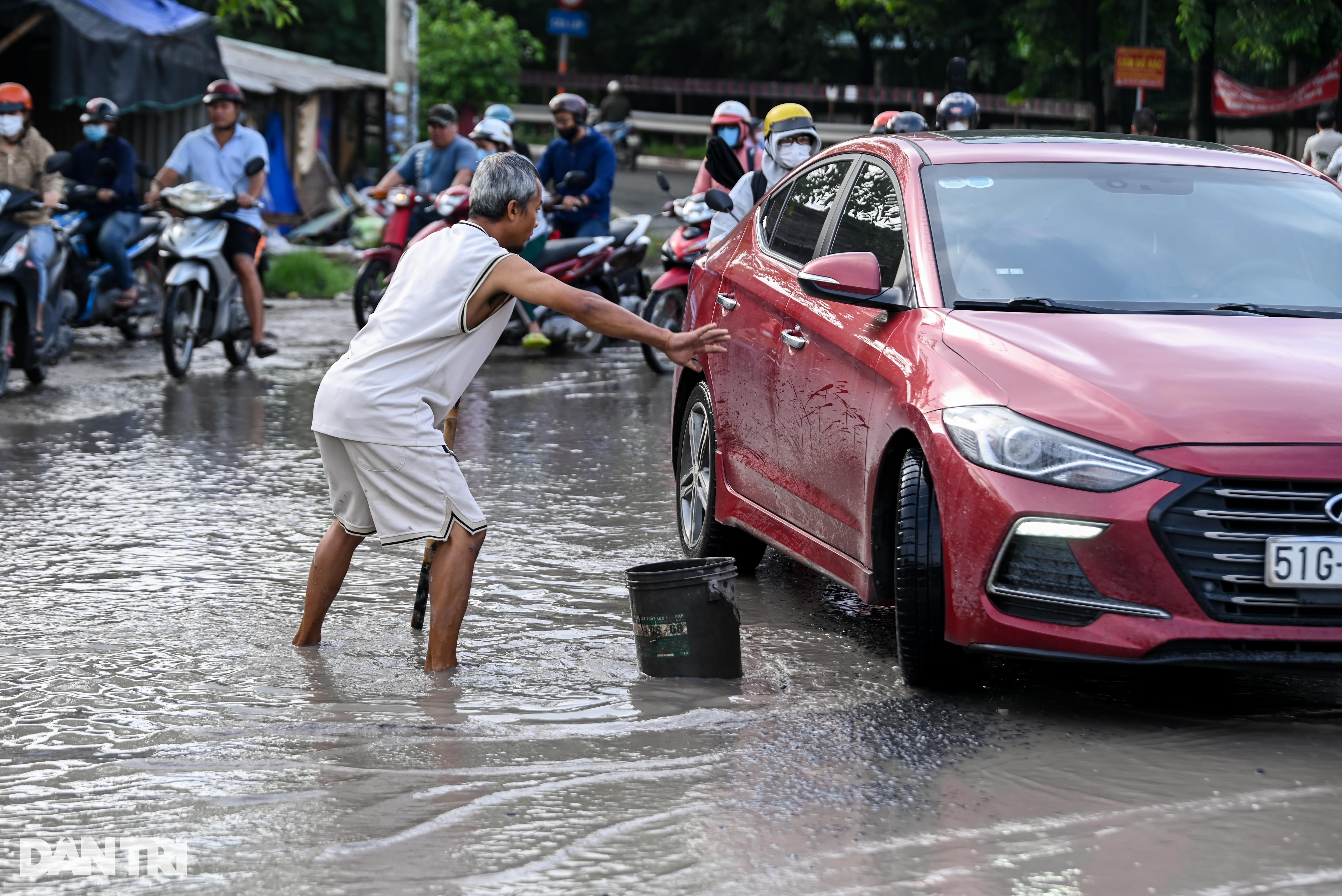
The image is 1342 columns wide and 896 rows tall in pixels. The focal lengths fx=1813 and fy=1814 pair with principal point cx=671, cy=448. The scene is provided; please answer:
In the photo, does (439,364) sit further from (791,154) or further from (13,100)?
(13,100)

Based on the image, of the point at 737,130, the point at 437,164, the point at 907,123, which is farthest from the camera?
the point at 437,164

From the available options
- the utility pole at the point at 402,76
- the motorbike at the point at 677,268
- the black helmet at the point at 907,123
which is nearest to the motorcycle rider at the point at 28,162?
the motorbike at the point at 677,268

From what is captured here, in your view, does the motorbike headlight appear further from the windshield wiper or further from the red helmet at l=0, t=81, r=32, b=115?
the windshield wiper

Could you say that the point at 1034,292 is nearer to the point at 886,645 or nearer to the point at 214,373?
the point at 886,645

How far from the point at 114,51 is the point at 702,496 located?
14.1m

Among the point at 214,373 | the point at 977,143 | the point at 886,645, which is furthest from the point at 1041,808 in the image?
the point at 214,373

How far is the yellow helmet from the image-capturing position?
11.4 meters

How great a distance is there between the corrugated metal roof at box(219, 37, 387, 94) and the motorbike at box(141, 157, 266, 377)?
441 inches

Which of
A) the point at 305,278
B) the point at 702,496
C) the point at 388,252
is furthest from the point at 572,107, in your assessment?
the point at 702,496

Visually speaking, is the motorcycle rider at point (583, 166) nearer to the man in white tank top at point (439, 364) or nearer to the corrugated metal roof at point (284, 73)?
the corrugated metal roof at point (284, 73)

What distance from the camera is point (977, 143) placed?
6.20 m

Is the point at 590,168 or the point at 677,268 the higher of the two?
the point at 590,168

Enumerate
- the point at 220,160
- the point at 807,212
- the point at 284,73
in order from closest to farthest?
1. the point at 807,212
2. the point at 220,160
3. the point at 284,73

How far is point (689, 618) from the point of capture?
5312 millimetres
